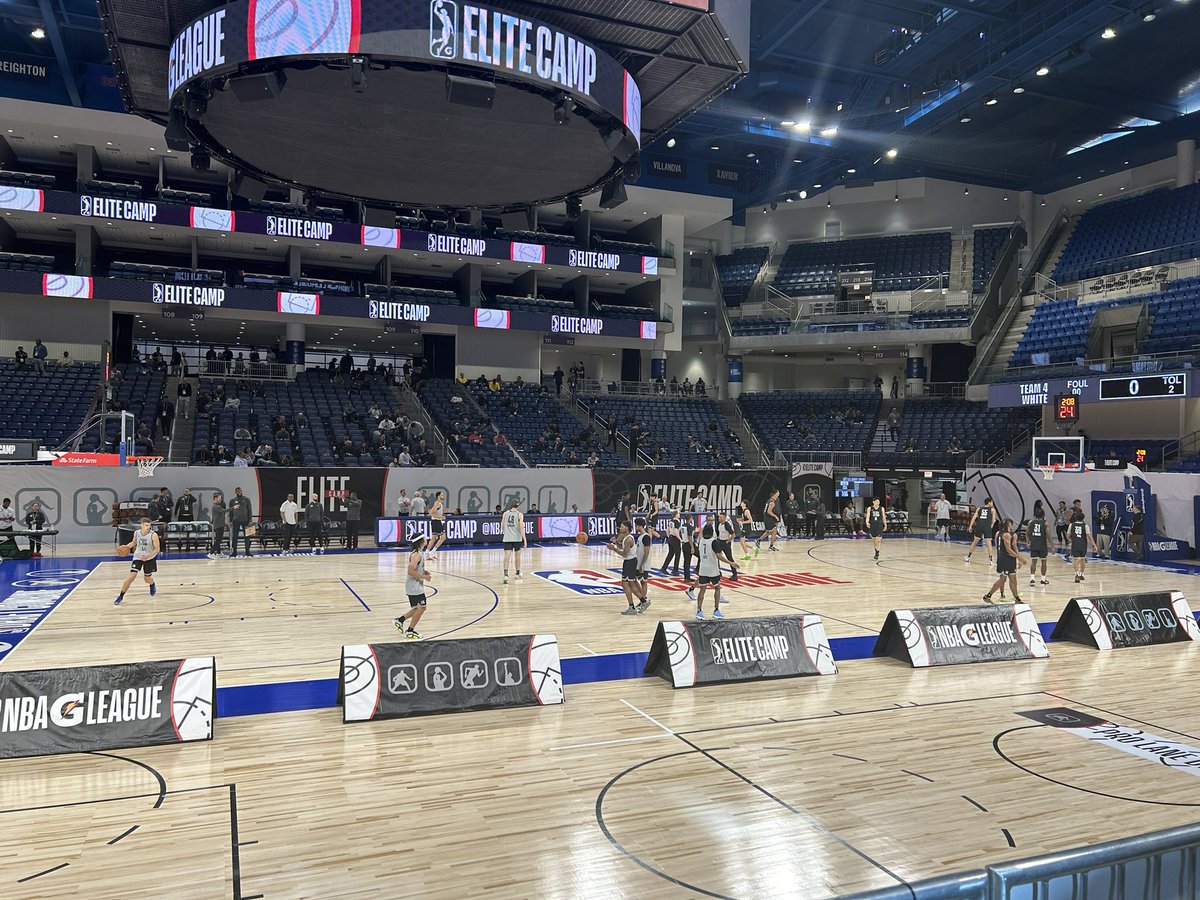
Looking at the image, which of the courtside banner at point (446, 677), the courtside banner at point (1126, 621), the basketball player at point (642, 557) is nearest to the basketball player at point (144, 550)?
the courtside banner at point (446, 677)

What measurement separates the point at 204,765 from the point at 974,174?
148 ft

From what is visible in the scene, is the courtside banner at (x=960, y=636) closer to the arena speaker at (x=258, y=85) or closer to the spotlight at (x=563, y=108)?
the spotlight at (x=563, y=108)

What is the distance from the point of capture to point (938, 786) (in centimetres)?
710

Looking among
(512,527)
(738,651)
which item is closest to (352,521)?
(512,527)

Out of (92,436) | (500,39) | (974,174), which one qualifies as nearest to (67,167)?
(92,436)

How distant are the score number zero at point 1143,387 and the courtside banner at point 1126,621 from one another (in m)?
16.4

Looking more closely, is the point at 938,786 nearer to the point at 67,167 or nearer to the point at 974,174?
the point at 67,167

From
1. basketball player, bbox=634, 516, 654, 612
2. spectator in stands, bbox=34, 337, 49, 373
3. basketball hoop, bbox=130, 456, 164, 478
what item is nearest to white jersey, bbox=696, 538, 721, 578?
basketball player, bbox=634, 516, 654, 612

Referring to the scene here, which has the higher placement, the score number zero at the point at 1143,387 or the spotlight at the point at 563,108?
the spotlight at the point at 563,108

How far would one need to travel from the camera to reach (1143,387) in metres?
27.7

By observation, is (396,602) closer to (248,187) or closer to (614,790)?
(248,187)

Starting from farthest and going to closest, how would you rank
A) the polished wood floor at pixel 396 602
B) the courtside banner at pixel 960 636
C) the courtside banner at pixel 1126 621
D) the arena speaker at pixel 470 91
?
the courtside banner at pixel 1126 621, the polished wood floor at pixel 396 602, the courtside banner at pixel 960 636, the arena speaker at pixel 470 91

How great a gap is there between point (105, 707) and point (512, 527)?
10631 millimetres

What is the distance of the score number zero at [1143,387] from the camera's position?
26672 millimetres
